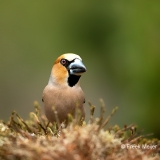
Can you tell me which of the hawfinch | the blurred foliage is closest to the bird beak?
the hawfinch

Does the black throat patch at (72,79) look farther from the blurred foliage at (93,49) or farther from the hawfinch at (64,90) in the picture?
the blurred foliage at (93,49)

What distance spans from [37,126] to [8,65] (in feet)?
8.65

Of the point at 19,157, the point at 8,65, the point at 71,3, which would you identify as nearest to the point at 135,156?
the point at 19,157

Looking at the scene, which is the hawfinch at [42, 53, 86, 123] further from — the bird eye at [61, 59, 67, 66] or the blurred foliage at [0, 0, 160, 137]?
the blurred foliage at [0, 0, 160, 137]

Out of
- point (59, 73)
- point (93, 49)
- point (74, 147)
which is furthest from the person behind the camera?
point (93, 49)

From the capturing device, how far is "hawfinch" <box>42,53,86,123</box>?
1452 mm

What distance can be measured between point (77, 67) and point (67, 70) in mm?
99

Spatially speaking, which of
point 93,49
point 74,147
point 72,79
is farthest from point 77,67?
point 93,49

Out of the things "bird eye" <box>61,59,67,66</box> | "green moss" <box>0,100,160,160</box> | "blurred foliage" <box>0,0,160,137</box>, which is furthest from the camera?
"blurred foliage" <box>0,0,160,137</box>

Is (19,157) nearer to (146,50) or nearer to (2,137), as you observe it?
(2,137)

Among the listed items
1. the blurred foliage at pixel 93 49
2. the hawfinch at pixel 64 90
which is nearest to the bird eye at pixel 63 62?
the hawfinch at pixel 64 90

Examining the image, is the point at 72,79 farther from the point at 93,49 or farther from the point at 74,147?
the point at 93,49

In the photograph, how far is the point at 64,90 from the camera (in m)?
1.51

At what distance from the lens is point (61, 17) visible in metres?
3.48
